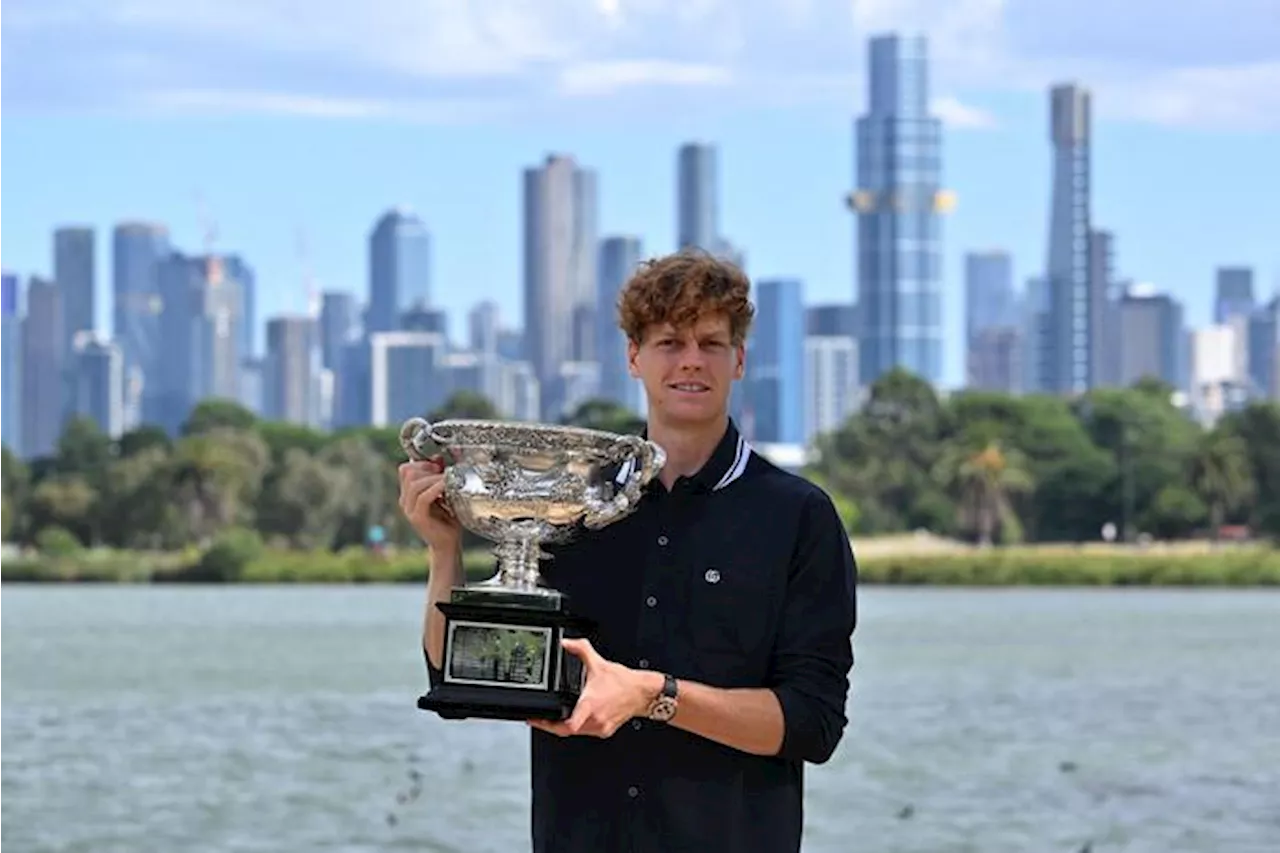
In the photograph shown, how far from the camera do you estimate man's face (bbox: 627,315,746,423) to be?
547 cm

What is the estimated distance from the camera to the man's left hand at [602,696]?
16.9ft

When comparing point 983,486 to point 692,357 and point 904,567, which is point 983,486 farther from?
point 692,357

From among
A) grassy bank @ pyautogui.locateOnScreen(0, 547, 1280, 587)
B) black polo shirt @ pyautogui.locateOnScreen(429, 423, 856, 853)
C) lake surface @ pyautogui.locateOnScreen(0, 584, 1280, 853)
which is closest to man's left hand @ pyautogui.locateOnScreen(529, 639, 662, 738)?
black polo shirt @ pyautogui.locateOnScreen(429, 423, 856, 853)

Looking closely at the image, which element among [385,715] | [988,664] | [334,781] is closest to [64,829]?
[334,781]

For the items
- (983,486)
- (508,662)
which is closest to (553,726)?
(508,662)

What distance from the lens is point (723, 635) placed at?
5.49 metres

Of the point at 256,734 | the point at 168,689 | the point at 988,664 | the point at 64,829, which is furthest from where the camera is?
the point at 988,664

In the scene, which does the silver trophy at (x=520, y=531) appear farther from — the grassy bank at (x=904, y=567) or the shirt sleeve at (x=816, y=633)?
the grassy bank at (x=904, y=567)

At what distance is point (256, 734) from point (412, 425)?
3646 centimetres

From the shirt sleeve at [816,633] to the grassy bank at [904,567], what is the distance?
9759 centimetres

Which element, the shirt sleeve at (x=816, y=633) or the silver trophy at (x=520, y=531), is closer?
the silver trophy at (x=520, y=531)

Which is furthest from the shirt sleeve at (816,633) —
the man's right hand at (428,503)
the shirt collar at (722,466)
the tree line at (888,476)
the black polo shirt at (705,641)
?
the tree line at (888,476)

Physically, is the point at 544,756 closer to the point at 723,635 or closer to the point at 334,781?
the point at 723,635

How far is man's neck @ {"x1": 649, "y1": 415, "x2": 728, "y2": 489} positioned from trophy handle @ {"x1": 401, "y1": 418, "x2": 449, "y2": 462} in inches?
14.7
